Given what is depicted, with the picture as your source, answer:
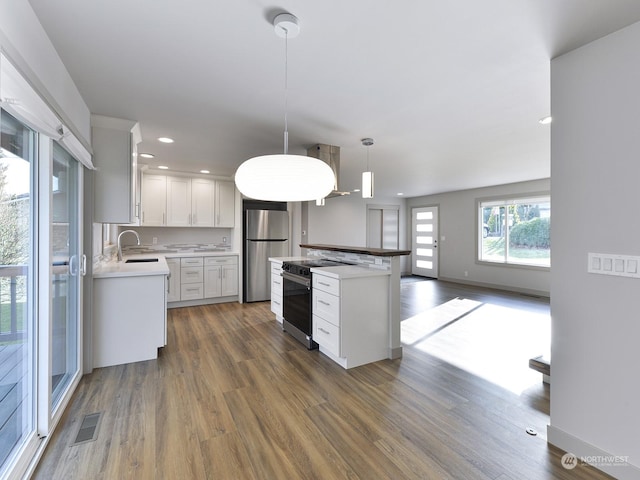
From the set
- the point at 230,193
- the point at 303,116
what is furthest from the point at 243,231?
the point at 303,116

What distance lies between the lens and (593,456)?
63.7 inches

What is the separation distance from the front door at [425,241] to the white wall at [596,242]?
21.6ft

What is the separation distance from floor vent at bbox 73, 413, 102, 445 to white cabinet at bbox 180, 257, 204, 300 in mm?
3032

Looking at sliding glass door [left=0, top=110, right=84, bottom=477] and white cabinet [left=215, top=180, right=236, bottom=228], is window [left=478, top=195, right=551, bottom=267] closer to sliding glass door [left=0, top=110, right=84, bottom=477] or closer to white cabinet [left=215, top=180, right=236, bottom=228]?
white cabinet [left=215, top=180, right=236, bottom=228]

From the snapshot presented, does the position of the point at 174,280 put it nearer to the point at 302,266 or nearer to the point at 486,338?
the point at 302,266

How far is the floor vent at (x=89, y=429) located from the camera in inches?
70.7

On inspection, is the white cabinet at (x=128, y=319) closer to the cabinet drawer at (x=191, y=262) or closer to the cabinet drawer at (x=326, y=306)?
the cabinet drawer at (x=326, y=306)

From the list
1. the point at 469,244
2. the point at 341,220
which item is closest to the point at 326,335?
the point at 341,220

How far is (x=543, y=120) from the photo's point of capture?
2.85 metres

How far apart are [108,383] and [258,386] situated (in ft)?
4.09

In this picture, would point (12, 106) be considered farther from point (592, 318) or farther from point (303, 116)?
point (592, 318)

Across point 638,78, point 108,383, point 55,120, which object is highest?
point 638,78

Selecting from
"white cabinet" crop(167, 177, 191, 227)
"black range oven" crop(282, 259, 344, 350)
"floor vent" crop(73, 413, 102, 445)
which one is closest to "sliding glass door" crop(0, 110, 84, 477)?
"floor vent" crop(73, 413, 102, 445)

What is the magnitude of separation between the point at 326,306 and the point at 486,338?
2.04 metres
